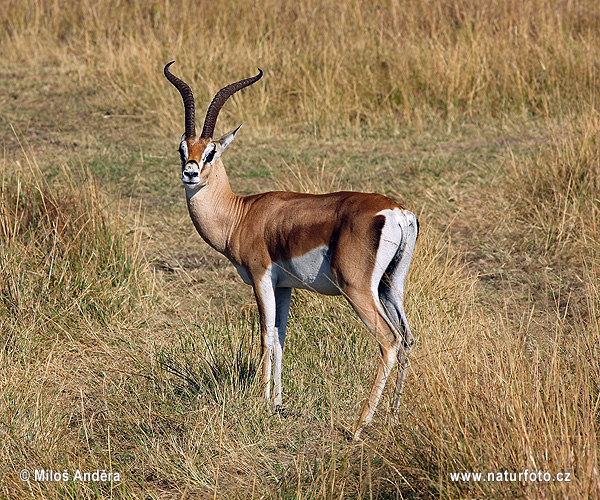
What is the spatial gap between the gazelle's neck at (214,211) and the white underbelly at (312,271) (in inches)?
14.2

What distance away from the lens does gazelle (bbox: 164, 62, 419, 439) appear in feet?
11.1

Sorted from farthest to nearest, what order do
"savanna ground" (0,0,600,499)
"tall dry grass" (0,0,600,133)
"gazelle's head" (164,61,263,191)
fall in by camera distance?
"tall dry grass" (0,0,600,133)
"gazelle's head" (164,61,263,191)
"savanna ground" (0,0,600,499)

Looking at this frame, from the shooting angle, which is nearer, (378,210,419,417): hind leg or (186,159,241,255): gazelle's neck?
(378,210,419,417): hind leg

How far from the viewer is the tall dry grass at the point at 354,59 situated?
862 cm

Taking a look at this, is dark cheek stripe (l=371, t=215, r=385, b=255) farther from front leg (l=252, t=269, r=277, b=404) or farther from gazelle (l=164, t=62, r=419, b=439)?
front leg (l=252, t=269, r=277, b=404)

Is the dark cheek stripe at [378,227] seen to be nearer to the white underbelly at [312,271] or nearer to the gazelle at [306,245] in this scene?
the gazelle at [306,245]

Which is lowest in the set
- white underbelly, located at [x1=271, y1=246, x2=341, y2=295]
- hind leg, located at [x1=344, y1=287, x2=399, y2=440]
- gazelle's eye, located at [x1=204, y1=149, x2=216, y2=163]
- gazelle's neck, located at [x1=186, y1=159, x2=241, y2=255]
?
hind leg, located at [x1=344, y1=287, x2=399, y2=440]

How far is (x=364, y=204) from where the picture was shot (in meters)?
3.42

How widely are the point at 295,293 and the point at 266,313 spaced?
99cm

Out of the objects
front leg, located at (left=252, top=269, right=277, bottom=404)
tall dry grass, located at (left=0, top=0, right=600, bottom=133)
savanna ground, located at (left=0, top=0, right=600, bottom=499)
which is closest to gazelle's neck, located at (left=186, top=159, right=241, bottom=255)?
front leg, located at (left=252, top=269, right=277, bottom=404)

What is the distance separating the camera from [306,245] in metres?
3.55

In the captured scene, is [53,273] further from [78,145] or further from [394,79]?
[394,79]

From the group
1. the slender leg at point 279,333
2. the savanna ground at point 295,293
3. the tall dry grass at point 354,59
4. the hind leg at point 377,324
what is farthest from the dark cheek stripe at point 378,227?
the tall dry grass at point 354,59

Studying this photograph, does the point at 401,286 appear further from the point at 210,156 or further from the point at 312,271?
the point at 210,156
